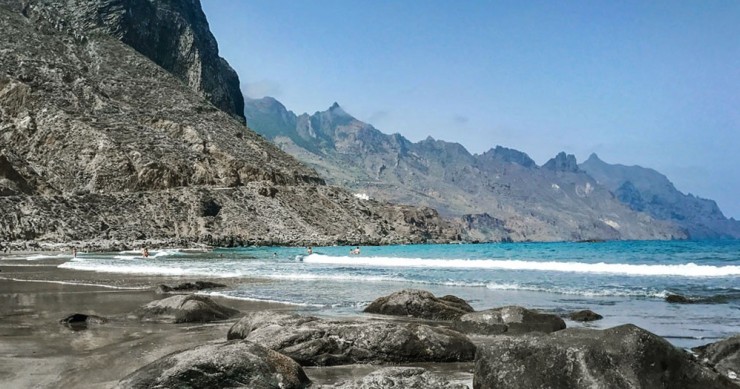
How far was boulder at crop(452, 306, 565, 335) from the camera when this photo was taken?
41.7 ft

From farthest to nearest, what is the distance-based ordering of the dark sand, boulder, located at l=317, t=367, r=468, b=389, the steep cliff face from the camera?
the steep cliff face < the dark sand < boulder, located at l=317, t=367, r=468, b=389

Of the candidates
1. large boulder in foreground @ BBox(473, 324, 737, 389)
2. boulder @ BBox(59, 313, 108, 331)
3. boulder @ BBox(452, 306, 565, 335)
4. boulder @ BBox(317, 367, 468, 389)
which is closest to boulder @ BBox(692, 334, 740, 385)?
large boulder in foreground @ BBox(473, 324, 737, 389)

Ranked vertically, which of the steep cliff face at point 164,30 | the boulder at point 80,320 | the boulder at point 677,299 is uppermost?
the steep cliff face at point 164,30

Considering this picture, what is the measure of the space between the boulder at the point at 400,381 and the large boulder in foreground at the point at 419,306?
8100 millimetres

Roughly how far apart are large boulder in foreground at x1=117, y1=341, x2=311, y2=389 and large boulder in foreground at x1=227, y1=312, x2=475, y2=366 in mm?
2072

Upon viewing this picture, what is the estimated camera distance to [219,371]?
23.2ft

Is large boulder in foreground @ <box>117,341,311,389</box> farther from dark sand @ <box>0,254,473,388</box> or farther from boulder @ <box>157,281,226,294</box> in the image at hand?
boulder @ <box>157,281,226,294</box>

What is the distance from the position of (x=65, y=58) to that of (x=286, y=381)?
125 meters

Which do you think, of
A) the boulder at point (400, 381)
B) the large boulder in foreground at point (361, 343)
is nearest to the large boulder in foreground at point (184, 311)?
the large boulder in foreground at point (361, 343)

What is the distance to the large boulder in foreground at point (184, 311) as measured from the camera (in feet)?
47.7

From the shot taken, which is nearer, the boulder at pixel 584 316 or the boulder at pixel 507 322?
the boulder at pixel 507 322

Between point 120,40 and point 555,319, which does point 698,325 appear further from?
point 120,40

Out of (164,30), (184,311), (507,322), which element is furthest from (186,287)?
(164,30)

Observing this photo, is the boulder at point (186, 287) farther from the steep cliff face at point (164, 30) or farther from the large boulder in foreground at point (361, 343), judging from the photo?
the steep cliff face at point (164, 30)
